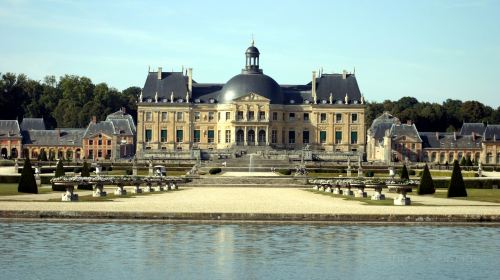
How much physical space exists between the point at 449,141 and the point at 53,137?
128ft

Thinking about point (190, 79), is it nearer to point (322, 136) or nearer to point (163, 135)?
point (163, 135)

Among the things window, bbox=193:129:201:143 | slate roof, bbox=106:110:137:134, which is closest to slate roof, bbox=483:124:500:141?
window, bbox=193:129:201:143

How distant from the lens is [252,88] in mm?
95438

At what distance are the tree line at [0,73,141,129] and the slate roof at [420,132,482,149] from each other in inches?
1400

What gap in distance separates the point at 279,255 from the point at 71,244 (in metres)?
4.74

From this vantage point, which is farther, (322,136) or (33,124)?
(33,124)

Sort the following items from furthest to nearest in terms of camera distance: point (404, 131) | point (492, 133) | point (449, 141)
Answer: point (449, 141) < point (404, 131) < point (492, 133)

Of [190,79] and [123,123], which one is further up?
[190,79]

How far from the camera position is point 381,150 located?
98.1 m

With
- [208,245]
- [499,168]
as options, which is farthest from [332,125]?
[208,245]

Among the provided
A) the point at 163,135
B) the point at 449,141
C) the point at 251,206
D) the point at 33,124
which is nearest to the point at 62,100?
the point at 33,124

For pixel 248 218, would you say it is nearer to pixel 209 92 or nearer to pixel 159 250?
pixel 159 250

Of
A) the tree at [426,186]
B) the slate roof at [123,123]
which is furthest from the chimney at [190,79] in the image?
the tree at [426,186]

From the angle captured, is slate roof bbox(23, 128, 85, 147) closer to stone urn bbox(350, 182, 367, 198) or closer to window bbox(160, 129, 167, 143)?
window bbox(160, 129, 167, 143)
